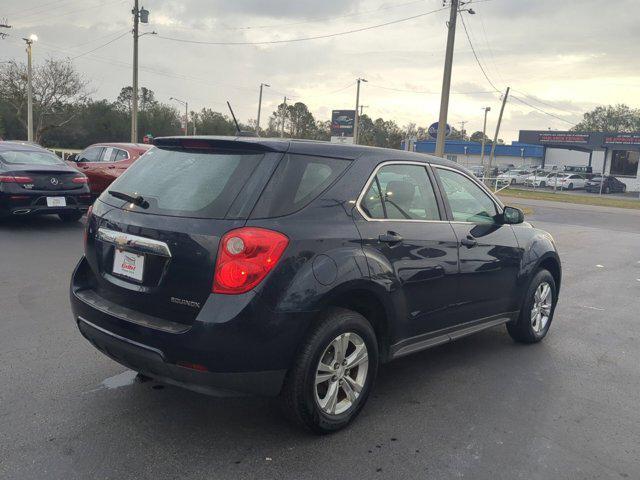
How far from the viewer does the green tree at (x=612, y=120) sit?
105812 mm

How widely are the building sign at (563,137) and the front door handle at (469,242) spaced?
180 ft

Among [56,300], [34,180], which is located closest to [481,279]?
[56,300]

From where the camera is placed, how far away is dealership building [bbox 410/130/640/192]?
51.2 m

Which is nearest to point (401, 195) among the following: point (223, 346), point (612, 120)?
point (223, 346)

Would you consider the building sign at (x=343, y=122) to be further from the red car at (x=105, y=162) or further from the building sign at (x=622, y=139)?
the red car at (x=105, y=162)

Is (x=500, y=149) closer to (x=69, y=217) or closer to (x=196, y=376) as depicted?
(x=69, y=217)

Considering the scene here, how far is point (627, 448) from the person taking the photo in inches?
132

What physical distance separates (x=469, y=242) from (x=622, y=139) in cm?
5359

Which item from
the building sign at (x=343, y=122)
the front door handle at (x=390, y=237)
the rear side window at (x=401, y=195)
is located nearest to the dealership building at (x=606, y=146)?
the building sign at (x=343, y=122)

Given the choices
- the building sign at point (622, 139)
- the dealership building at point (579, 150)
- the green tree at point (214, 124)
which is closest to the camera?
the building sign at point (622, 139)

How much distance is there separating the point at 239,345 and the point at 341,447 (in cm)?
87

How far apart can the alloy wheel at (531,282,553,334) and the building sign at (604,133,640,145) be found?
168 ft

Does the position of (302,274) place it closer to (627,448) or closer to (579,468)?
(579,468)

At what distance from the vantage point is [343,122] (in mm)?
62531
